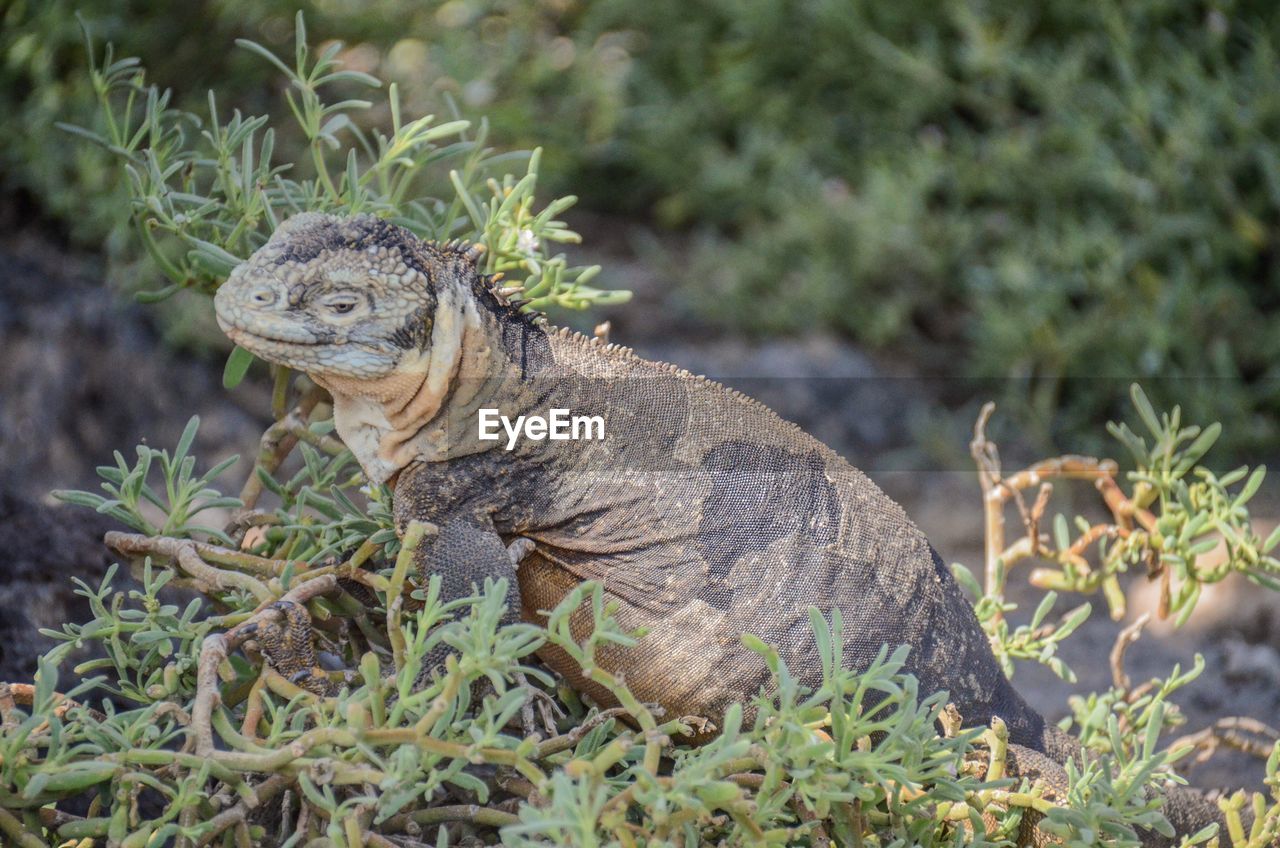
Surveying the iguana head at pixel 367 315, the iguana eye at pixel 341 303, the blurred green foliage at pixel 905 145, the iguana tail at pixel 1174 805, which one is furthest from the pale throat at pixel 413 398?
the blurred green foliage at pixel 905 145

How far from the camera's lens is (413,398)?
2514mm

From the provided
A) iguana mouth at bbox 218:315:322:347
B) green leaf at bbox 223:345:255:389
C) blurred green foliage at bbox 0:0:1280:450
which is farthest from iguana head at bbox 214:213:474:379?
blurred green foliage at bbox 0:0:1280:450

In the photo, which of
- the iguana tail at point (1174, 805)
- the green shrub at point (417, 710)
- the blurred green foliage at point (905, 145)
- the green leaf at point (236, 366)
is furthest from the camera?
the blurred green foliage at point (905, 145)

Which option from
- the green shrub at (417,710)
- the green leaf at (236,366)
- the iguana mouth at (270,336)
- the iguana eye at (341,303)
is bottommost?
the green shrub at (417,710)

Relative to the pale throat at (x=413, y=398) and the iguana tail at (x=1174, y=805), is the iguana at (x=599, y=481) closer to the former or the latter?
the pale throat at (x=413, y=398)

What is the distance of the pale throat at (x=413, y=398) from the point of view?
8.13 ft

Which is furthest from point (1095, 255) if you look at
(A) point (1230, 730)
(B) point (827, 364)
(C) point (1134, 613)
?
(A) point (1230, 730)

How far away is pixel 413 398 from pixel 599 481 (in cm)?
36

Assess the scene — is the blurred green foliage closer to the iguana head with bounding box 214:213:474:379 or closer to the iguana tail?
the iguana tail

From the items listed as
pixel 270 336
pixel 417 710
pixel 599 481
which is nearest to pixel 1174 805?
pixel 599 481

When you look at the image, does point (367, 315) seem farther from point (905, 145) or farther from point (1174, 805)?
point (905, 145)

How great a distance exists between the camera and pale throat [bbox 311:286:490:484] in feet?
8.13

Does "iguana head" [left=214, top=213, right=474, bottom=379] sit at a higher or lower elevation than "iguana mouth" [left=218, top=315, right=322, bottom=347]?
higher

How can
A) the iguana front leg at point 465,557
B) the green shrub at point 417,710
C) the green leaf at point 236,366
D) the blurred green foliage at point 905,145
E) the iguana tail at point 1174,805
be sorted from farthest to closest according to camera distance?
the blurred green foliage at point 905,145
the iguana tail at point 1174,805
the green leaf at point 236,366
the iguana front leg at point 465,557
the green shrub at point 417,710
